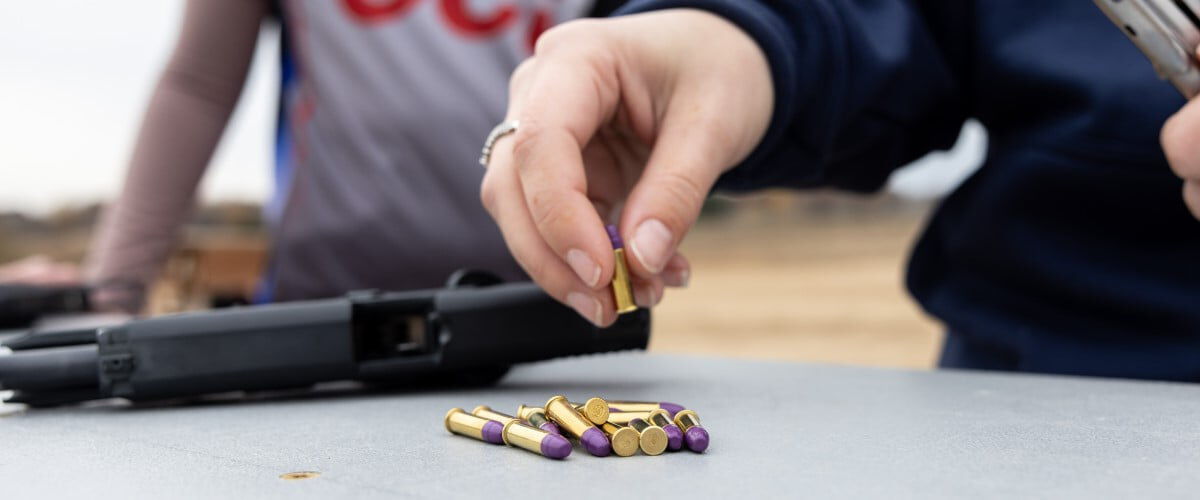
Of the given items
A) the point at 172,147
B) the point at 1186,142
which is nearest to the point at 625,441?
the point at 1186,142

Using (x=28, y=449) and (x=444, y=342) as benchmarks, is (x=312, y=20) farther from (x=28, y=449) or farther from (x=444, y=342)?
(x=28, y=449)

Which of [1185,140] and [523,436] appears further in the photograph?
[1185,140]

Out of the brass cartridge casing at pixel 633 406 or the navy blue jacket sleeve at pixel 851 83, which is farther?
the navy blue jacket sleeve at pixel 851 83

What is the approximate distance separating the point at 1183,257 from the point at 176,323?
91 centimetres

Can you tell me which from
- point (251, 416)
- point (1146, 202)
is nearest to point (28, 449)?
point (251, 416)

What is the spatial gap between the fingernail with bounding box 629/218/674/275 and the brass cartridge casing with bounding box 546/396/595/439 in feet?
0.48

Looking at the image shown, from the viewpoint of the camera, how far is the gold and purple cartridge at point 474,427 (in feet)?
1.78

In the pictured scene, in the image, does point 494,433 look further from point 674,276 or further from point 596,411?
point 674,276

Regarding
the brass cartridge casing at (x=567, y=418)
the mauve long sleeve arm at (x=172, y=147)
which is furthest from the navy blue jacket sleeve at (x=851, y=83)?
the mauve long sleeve arm at (x=172, y=147)

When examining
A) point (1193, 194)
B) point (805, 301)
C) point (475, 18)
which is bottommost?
point (805, 301)

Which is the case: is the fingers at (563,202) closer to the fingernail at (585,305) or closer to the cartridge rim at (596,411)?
the fingernail at (585,305)

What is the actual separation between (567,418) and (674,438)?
0.07 meters

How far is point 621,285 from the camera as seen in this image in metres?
0.69

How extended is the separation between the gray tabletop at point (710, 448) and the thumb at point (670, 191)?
4.6 inches
